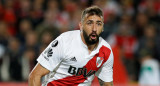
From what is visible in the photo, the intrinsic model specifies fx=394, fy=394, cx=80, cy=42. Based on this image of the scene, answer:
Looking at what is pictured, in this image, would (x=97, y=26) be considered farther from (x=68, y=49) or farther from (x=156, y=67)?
(x=156, y=67)

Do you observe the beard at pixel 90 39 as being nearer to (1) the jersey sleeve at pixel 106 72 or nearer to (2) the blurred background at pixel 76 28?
(1) the jersey sleeve at pixel 106 72

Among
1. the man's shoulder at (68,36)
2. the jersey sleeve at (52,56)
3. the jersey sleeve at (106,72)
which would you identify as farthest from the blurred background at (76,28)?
the jersey sleeve at (52,56)

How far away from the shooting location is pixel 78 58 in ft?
13.2

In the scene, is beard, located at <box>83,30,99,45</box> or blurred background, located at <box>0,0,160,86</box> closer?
beard, located at <box>83,30,99,45</box>

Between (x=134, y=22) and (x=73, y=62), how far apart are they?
5.53 metres

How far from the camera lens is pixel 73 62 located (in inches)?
159

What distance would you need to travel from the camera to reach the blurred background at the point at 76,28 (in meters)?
7.91

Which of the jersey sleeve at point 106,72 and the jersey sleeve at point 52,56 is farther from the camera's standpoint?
the jersey sleeve at point 106,72

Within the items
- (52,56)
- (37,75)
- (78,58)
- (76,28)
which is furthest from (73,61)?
(76,28)

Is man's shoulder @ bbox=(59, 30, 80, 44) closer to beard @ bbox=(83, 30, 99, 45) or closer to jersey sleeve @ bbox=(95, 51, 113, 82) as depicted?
beard @ bbox=(83, 30, 99, 45)

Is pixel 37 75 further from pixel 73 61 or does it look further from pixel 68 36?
pixel 68 36

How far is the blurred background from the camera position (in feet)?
26.0

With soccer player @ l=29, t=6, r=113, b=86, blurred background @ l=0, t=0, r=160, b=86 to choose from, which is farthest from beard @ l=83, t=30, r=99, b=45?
blurred background @ l=0, t=0, r=160, b=86

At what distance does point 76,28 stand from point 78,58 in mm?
4435
